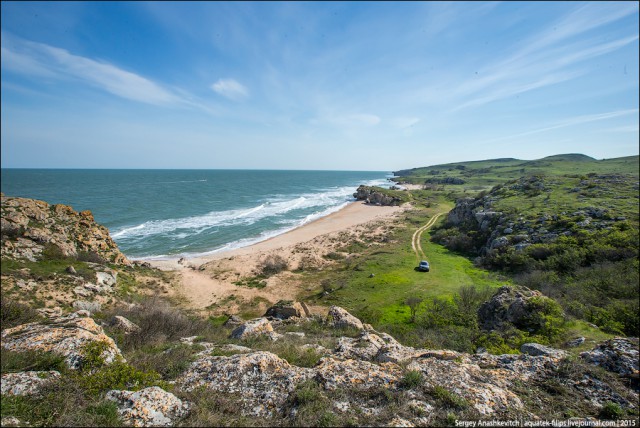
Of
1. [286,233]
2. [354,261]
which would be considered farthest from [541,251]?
[286,233]

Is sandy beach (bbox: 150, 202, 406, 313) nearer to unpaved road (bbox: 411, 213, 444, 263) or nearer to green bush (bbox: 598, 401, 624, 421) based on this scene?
unpaved road (bbox: 411, 213, 444, 263)

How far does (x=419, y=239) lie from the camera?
42750 millimetres

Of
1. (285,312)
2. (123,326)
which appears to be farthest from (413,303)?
(123,326)

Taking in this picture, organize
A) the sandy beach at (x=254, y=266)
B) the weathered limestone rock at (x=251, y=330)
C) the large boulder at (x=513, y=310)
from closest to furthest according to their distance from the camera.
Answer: the weathered limestone rock at (x=251, y=330) < the large boulder at (x=513, y=310) < the sandy beach at (x=254, y=266)

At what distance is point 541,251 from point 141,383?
107ft

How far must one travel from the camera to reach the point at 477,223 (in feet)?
134

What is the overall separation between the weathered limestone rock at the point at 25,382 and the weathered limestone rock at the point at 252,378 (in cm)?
282

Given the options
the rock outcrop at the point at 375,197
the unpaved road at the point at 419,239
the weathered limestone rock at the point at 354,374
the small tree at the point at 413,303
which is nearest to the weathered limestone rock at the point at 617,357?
the weathered limestone rock at the point at 354,374

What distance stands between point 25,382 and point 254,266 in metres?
28.5

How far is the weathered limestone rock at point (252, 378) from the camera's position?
6473 millimetres

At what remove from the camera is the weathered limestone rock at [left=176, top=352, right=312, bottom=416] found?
6473 mm

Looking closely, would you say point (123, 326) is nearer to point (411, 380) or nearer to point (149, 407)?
point (149, 407)

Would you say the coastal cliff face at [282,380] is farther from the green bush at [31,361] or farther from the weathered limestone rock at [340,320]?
the weathered limestone rock at [340,320]

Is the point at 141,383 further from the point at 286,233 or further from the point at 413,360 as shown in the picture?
the point at 286,233
